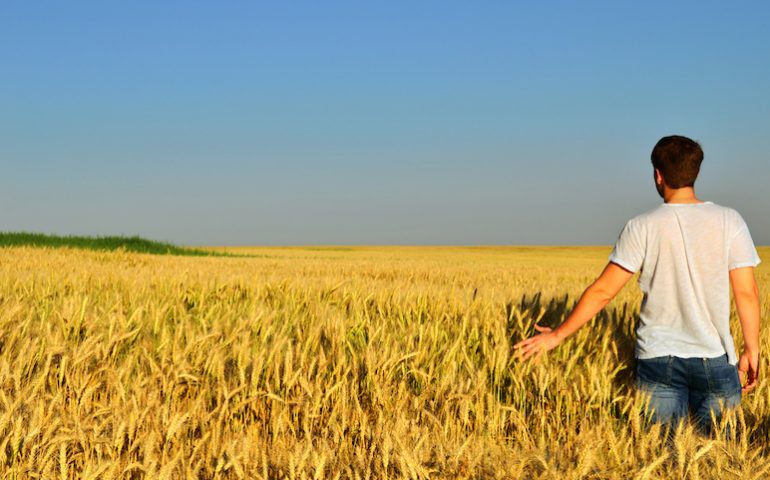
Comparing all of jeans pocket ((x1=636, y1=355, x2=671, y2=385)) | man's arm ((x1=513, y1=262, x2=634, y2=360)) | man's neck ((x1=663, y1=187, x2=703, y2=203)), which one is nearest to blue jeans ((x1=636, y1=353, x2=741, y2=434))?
jeans pocket ((x1=636, y1=355, x2=671, y2=385))

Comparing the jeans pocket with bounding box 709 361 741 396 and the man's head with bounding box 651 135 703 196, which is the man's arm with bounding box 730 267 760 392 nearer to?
the jeans pocket with bounding box 709 361 741 396

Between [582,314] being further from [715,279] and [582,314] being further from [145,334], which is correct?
[145,334]

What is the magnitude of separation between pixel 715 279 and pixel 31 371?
324 cm

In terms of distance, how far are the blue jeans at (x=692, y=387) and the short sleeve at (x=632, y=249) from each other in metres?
0.44

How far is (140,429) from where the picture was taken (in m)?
2.49

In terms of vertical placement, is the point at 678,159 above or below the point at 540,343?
above

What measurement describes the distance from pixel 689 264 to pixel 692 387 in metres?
0.56

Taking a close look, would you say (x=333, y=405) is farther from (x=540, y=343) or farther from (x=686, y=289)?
(x=686, y=289)

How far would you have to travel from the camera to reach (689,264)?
290 cm

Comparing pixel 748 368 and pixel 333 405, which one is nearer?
pixel 333 405

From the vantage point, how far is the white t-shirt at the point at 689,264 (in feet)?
9.48

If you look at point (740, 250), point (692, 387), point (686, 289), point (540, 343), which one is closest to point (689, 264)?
point (686, 289)

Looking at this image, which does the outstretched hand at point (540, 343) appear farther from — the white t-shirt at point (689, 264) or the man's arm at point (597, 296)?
the white t-shirt at point (689, 264)

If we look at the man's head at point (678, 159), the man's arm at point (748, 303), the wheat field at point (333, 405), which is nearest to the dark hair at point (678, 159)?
the man's head at point (678, 159)
